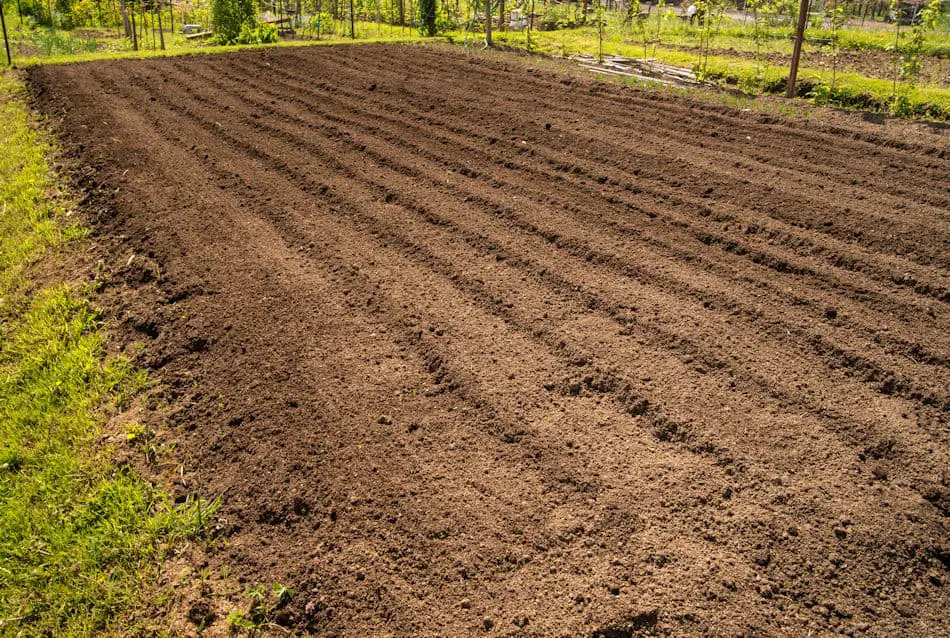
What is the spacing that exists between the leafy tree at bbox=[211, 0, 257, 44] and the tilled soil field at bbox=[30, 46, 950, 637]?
11536 millimetres

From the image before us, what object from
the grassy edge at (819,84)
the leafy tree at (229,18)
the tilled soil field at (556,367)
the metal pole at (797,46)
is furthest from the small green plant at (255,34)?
the metal pole at (797,46)

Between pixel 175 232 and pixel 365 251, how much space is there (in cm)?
192

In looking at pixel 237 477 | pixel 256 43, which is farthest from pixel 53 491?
pixel 256 43

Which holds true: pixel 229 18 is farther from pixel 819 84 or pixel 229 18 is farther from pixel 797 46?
pixel 819 84

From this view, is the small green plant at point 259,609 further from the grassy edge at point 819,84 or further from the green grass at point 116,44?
the green grass at point 116,44

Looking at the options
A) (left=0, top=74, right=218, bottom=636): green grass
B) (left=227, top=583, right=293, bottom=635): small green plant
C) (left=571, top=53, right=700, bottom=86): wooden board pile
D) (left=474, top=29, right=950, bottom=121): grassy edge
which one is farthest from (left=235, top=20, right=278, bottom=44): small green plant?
(left=227, top=583, right=293, bottom=635): small green plant

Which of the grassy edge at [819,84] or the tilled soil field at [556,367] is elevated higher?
the grassy edge at [819,84]

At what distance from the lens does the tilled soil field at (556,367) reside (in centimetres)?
299

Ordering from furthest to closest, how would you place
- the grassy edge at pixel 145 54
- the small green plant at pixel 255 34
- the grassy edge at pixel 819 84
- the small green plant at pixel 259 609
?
1. the small green plant at pixel 255 34
2. the grassy edge at pixel 145 54
3. the grassy edge at pixel 819 84
4. the small green plant at pixel 259 609

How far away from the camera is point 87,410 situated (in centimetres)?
420

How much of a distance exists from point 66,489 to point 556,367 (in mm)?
2937

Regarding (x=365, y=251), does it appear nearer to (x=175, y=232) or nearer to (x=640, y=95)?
(x=175, y=232)

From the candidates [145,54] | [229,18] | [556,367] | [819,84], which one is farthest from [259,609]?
[229,18]

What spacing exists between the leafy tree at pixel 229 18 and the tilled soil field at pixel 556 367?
11.5m
